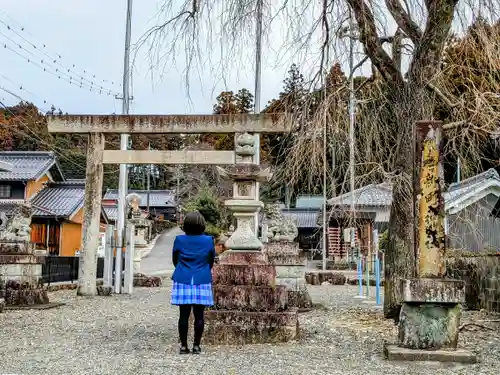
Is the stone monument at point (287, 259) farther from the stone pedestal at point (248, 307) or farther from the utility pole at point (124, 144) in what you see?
the utility pole at point (124, 144)

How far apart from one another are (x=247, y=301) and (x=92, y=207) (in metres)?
7.84

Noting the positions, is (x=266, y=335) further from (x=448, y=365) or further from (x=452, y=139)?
(x=452, y=139)

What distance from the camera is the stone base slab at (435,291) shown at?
5582 millimetres

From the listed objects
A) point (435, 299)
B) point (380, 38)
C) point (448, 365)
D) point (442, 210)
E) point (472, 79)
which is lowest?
point (448, 365)

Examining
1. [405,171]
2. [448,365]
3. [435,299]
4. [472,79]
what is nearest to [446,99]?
[472,79]

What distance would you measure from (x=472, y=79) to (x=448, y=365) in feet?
14.4

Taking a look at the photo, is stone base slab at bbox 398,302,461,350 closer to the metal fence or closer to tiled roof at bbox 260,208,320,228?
the metal fence

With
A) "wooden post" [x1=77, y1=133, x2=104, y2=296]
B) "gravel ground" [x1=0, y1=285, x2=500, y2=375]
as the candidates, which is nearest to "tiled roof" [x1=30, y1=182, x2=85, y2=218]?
"wooden post" [x1=77, y1=133, x2=104, y2=296]

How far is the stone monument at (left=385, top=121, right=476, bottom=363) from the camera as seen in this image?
5582 mm

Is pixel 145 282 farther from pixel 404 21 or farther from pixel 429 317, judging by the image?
pixel 429 317

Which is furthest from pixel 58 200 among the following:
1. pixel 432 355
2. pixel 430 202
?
pixel 432 355

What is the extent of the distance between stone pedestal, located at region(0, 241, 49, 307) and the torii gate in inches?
86.1

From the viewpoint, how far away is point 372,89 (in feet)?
31.5

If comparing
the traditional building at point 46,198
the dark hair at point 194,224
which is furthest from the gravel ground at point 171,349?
the traditional building at point 46,198
